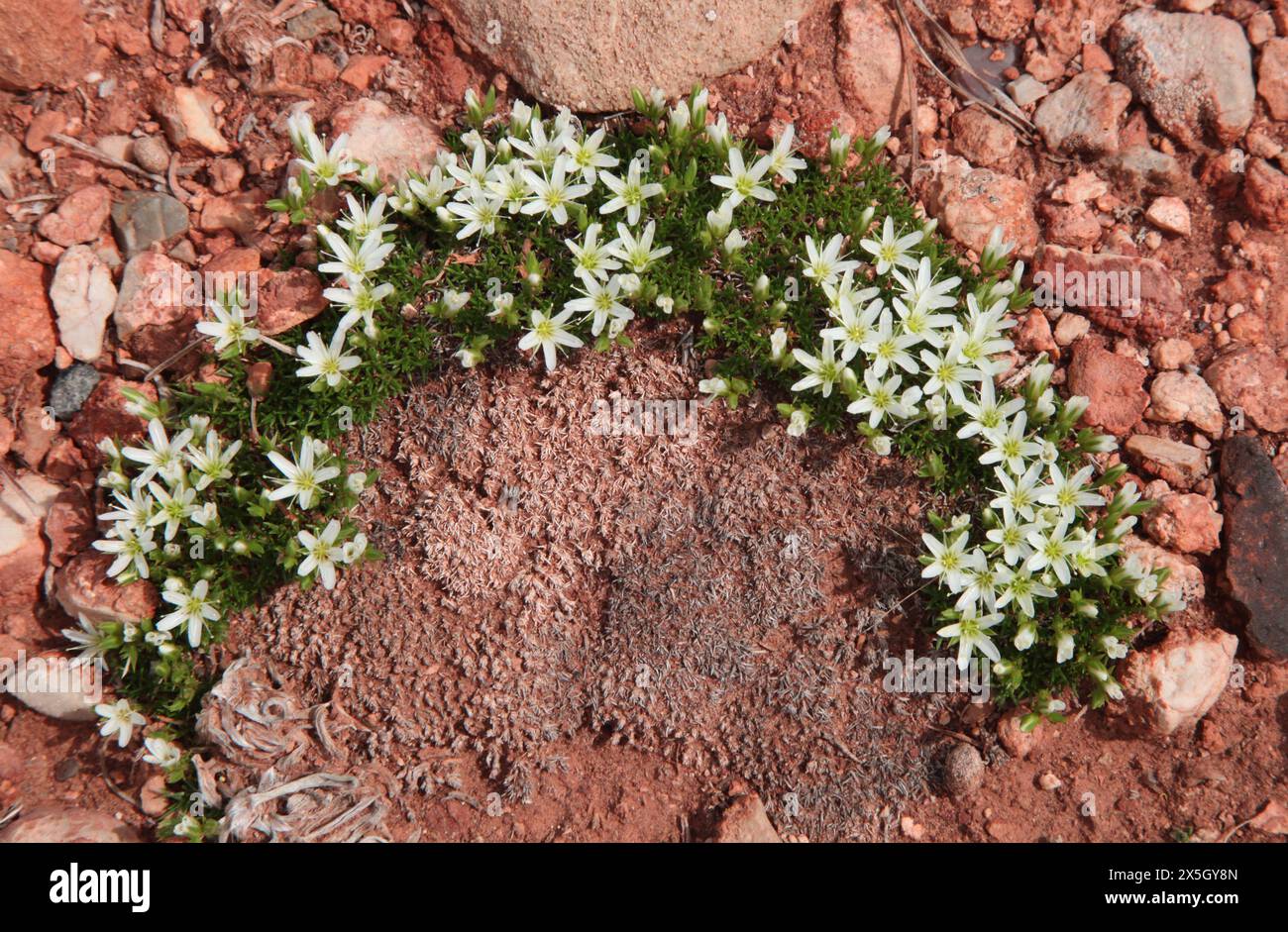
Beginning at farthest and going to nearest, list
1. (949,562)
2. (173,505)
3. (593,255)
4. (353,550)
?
(593,255) → (173,505) → (353,550) → (949,562)

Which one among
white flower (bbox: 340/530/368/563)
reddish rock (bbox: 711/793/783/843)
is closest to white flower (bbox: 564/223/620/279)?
white flower (bbox: 340/530/368/563)

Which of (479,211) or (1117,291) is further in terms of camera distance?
(1117,291)

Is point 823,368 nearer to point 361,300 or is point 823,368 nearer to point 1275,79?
point 361,300

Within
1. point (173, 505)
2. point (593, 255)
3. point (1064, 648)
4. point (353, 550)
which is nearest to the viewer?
point (1064, 648)

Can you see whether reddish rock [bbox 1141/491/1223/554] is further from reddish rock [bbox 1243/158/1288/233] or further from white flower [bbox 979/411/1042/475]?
reddish rock [bbox 1243/158/1288/233]

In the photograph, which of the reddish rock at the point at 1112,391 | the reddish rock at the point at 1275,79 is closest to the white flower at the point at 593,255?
the reddish rock at the point at 1112,391

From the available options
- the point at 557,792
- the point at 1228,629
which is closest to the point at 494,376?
the point at 557,792

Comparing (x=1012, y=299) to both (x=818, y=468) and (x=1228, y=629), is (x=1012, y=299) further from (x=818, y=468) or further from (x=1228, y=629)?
(x=1228, y=629)

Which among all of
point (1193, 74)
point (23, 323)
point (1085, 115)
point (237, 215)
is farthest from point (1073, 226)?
point (23, 323)

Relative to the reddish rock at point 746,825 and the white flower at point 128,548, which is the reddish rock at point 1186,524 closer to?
the reddish rock at point 746,825
